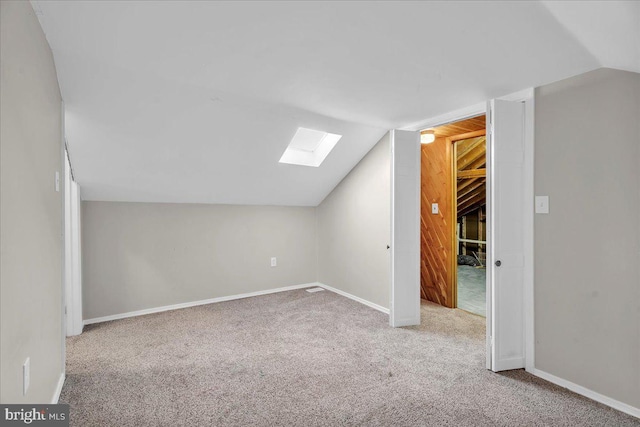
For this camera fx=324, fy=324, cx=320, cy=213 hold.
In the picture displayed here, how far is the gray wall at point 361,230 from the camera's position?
3.43 metres

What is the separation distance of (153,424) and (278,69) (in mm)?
2051

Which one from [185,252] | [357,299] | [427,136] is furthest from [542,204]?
[185,252]

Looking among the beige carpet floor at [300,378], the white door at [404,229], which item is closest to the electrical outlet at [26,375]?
the beige carpet floor at [300,378]

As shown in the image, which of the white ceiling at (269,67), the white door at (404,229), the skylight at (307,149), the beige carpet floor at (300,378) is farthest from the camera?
the skylight at (307,149)

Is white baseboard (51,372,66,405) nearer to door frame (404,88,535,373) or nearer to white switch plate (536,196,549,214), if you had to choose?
door frame (404,88,535,373)

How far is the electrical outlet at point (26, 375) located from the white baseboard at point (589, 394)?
2.75m

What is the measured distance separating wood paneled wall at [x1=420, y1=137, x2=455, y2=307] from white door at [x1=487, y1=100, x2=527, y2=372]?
1.45m

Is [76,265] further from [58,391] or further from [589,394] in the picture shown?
[589,394]

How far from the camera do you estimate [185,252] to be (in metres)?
3.62

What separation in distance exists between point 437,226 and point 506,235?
1.66m

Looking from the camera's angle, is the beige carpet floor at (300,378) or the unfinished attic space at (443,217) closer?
the beige carpet floor at (300,378)

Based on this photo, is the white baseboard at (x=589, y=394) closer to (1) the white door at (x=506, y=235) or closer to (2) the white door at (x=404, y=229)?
(1) the white door at (x=506, y=235)

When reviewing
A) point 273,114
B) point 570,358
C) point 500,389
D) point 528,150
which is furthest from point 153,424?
point 528,150

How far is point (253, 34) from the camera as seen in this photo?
1.63 metres
